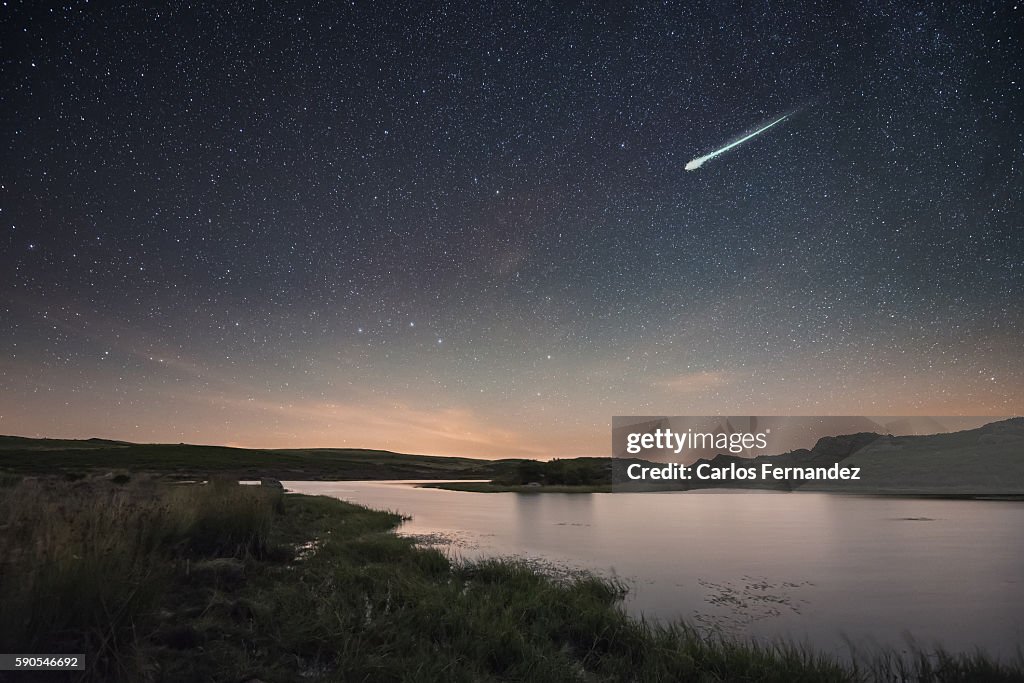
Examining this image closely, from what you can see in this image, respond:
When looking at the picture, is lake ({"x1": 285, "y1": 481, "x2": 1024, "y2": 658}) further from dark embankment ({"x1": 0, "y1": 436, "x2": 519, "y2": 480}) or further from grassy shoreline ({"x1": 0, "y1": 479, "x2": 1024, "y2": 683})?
dark embankment ({"x1": 0, "y1": 436, "x2": 519, "y2": 480})

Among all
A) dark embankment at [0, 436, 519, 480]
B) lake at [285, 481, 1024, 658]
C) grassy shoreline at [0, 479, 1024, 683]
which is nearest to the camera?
grassy shoreline at [0, 479, 1024, 683]

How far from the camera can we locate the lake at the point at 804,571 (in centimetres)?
1015

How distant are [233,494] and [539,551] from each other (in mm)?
10495

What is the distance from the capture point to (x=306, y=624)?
7.12 m

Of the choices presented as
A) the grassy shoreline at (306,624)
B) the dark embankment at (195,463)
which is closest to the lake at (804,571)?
the grassy shoreline at (306,624)

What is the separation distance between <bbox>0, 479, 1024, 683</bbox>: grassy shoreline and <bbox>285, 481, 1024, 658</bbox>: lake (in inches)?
71.8

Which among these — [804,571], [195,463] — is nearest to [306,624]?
[804,571]

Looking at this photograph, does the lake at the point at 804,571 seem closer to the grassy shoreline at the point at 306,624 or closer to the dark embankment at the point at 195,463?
the grassy shoreline at the point at 306,624

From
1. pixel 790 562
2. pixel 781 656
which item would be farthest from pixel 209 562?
pixel 790 562

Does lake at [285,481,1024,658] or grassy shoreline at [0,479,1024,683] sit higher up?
grassy shoreline at [0,479,1024,683]

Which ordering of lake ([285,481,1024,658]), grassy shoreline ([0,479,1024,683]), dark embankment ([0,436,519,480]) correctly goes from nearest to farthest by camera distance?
grassy shoreline ([0,479,1024,683]), lake ([285,481,1024,658]), dark embankment ([0,436,519,480])

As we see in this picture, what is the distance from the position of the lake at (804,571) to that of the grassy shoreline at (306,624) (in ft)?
5.98

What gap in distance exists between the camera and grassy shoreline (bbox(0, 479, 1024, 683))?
5.39 metres

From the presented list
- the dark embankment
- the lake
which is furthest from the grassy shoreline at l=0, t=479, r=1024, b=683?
the dark embankment
